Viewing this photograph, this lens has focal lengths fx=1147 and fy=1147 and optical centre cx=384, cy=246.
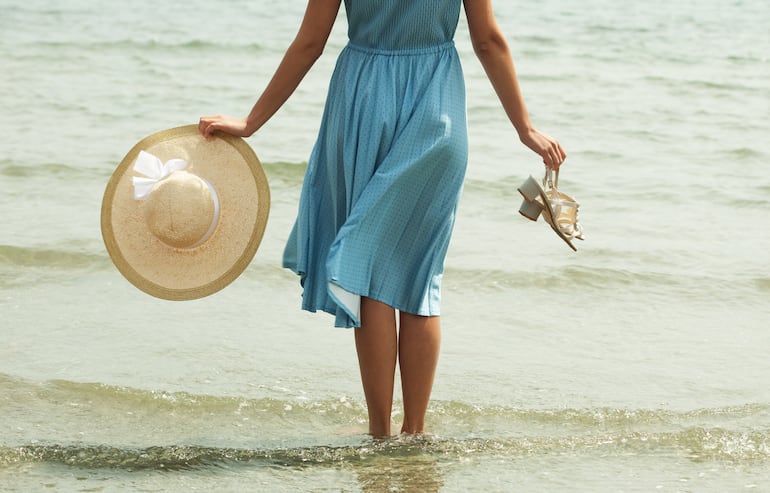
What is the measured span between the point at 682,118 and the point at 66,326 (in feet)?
23.5

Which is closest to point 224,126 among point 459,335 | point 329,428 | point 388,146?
point 388,146

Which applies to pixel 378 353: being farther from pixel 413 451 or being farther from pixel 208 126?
pixel 208 126

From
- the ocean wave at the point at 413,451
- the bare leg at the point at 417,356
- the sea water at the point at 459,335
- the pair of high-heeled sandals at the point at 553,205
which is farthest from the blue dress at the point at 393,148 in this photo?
the sea water at the point at 459,335

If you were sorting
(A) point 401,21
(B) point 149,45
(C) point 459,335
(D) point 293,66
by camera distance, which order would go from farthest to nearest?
(B) point 149,45
(C) point 459,335
(D) point 293,66
(A) point 401,21

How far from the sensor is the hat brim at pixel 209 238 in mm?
3393

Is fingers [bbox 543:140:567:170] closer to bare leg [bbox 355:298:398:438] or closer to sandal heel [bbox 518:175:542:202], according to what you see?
sandal heel [bbox 518:175:542:202]

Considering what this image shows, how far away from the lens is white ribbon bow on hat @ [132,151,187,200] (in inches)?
133

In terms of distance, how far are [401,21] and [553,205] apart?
27.5 inches

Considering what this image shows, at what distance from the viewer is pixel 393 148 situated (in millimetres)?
3146

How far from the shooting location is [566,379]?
4309 mm

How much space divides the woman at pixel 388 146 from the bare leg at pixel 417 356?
6 centimetres

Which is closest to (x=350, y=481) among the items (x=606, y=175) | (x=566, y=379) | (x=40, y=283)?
(x=566, y=379)

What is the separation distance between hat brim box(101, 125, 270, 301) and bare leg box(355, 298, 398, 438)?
1.40 ft

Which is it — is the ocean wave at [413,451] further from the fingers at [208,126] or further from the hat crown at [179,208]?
the fingers at [208,126]
